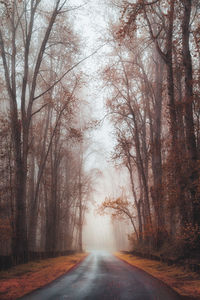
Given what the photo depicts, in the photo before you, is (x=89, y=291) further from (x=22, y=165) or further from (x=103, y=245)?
(x=103, y=245)

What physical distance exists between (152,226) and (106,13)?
1156cm

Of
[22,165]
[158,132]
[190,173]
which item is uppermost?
[158,132]

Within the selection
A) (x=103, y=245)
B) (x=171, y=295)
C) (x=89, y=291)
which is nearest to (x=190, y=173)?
(x=171, y=295)

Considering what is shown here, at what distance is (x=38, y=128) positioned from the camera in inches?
745

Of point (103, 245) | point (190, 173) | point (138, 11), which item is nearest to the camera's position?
point (138, 11)

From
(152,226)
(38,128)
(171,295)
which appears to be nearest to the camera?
(171,295)

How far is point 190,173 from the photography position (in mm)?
8117

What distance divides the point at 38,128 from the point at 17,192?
940cm

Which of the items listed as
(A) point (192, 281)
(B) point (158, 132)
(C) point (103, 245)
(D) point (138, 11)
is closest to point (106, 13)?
(B) point (158, 132)

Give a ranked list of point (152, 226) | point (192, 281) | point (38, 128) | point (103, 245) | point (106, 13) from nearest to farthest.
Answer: point (192, 281), point (152, 226), point (106, 13), point (38, 128), point (103, 245)

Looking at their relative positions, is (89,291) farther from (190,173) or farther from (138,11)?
(138,11)

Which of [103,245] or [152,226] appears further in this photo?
[103,245]

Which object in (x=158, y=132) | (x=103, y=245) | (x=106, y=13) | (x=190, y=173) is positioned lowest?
(x=103, y=245)

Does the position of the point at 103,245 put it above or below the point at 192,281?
below
